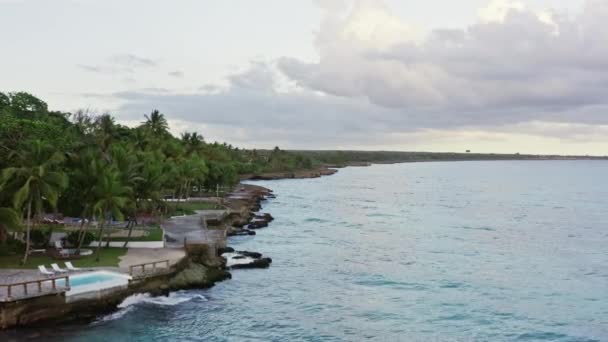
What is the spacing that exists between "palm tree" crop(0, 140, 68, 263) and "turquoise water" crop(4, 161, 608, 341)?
9641 mm

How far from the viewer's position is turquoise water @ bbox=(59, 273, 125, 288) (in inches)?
1414

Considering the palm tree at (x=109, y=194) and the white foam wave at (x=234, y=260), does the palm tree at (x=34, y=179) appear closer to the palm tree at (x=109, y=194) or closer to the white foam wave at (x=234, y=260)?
the palm tree at (x=109, y=194)

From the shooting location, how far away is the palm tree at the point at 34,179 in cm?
3856

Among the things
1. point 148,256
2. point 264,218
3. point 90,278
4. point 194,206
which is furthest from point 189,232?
point 264,218

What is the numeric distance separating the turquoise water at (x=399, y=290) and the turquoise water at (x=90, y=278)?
93.8 inches

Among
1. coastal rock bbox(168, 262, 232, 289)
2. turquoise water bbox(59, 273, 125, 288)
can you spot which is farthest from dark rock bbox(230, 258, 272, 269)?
turquoise water bbox(59, 273, 125, 288)

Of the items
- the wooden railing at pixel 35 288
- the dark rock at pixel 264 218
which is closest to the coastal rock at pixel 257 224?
the dark rock at pixel 264 218

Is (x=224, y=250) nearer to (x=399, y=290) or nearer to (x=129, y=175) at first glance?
(x=129, y=175)

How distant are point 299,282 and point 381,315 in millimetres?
10834

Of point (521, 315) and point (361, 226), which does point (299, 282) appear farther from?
point (361, 226)

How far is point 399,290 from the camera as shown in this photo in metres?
48.3

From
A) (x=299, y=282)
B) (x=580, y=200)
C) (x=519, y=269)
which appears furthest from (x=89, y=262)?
(x=580, y=200)

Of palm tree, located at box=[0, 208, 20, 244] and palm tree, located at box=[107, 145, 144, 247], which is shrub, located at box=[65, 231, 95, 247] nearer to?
palm tree, located at box=[107, 145, 144, 247]

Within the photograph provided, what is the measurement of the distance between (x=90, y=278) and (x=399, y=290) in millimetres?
24672
